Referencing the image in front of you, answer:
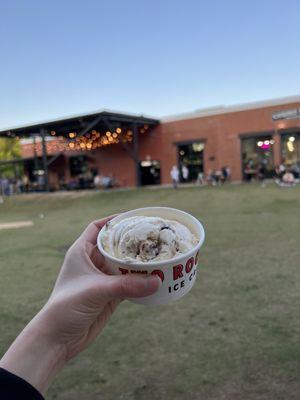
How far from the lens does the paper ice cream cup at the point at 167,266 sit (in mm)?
1544

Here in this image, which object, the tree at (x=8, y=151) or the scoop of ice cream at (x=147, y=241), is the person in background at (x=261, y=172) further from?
the tree at (x=8, y=151)

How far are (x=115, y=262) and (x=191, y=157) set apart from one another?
3119 centimetres

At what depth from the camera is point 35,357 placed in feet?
4.61

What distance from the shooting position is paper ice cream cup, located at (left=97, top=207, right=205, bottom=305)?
1.54m

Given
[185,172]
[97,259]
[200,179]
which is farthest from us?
[185,172]

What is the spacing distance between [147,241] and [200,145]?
30828 millimetres

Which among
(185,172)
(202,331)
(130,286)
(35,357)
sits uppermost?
(130,286)

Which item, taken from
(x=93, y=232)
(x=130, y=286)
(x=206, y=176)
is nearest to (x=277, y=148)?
(x=206, y=176)

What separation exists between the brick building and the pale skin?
87.0 feet

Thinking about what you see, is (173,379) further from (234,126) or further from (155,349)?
(234,126)

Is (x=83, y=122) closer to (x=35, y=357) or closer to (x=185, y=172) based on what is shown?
(x=185, y=172)

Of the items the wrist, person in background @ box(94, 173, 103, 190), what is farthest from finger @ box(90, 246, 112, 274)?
person in background @ box(94, 173, 103, 190)

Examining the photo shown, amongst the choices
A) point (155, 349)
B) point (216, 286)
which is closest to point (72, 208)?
point (216, 286)

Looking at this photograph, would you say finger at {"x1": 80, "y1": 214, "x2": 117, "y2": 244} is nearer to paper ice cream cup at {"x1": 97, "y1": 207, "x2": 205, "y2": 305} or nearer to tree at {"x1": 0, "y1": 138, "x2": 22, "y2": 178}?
paper ice cream cup at {"x1": 97, "y1": 207, "x2": 205, "y2": 305}
